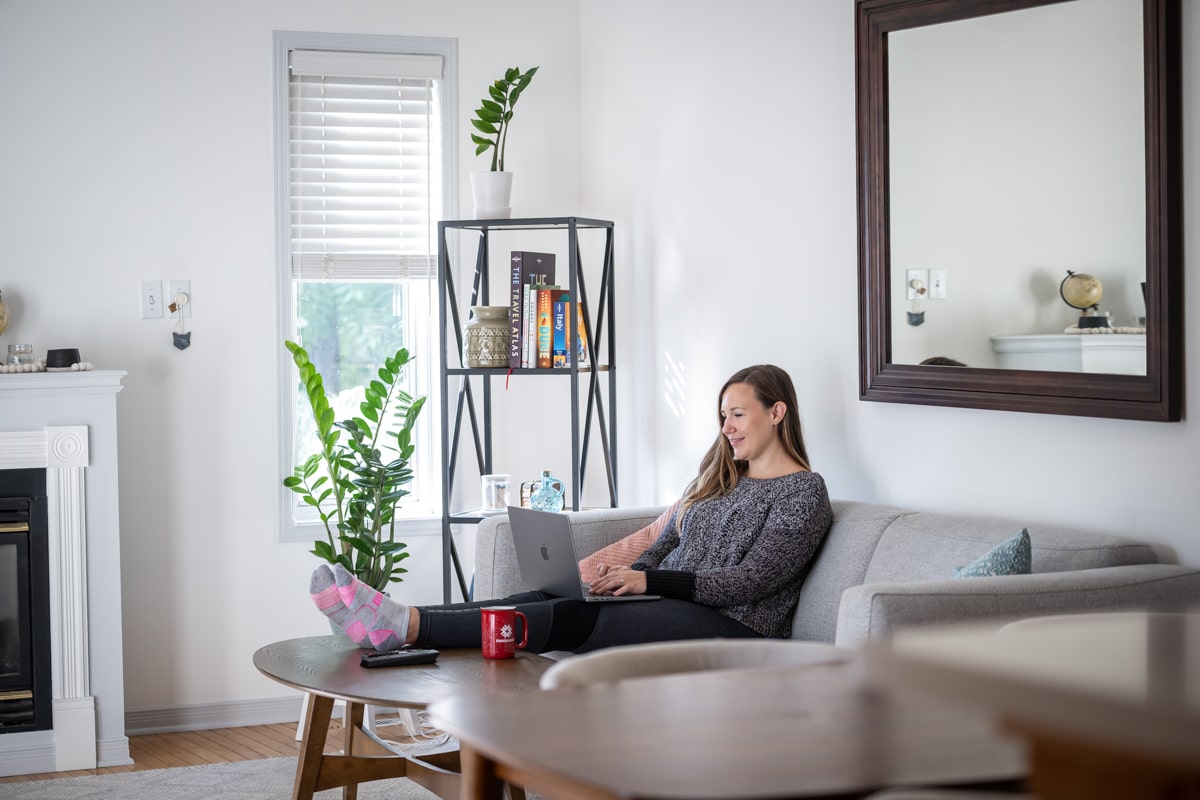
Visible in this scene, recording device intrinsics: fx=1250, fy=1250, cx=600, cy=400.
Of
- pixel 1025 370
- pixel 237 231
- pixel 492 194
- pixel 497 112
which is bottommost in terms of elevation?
pixel 1025 370

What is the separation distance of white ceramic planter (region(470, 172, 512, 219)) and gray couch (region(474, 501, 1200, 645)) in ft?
3.98

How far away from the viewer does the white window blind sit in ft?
14.2

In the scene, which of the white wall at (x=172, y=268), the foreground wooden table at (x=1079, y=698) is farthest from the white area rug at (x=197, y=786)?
the foreground wooden table at (x=1079, y=698)

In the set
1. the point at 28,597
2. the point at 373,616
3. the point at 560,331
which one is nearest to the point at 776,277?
the point at 560,331

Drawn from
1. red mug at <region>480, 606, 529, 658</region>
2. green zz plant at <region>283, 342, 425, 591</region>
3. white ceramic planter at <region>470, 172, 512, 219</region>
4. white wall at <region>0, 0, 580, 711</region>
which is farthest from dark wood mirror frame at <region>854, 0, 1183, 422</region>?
white wall at <region>0, 0, 580, 711</region>

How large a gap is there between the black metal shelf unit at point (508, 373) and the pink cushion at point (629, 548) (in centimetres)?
64

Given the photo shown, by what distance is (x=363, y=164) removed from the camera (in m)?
4.39

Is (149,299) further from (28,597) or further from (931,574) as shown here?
(931,574)

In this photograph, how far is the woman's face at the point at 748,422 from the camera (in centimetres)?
318

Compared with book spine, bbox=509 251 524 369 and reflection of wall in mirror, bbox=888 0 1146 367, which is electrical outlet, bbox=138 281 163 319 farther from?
reflection of wall in mirror, bbox=888 0 1146 367

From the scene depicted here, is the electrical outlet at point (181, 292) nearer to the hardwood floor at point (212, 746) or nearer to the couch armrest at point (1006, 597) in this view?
the hardwood floor at point (212, 746)

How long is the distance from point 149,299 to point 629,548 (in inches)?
73.6

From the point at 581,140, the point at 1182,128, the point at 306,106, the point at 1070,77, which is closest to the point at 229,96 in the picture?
the point at 306,106

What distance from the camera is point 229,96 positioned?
166 inches
